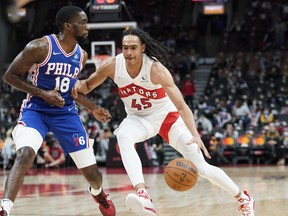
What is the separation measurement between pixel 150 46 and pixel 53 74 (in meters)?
0.97

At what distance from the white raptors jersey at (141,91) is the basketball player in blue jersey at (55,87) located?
A: 309 millimetres

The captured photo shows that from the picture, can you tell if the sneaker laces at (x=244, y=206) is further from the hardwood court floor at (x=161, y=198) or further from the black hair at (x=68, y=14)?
the black hair at (x=68, y=14)

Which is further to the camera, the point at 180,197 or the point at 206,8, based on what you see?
the point at 206,8

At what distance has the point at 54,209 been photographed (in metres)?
7.32

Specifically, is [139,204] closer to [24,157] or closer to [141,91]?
[24,157]

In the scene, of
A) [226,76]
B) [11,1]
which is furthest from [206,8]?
[11,1]

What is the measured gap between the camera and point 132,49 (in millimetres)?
6055

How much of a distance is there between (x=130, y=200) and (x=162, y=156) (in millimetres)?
12559

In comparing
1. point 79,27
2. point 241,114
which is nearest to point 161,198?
point 79,27

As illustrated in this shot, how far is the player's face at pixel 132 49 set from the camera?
6.00 meters

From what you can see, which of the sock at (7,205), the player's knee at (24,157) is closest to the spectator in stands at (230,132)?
the player's knee at (24,157)

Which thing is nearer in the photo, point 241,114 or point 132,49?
point 132,49

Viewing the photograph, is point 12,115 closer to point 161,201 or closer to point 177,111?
point 161,201

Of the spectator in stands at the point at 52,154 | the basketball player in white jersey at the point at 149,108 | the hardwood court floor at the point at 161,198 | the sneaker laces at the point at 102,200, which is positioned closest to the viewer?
the basketball player in white jersey at the point at 149,108
